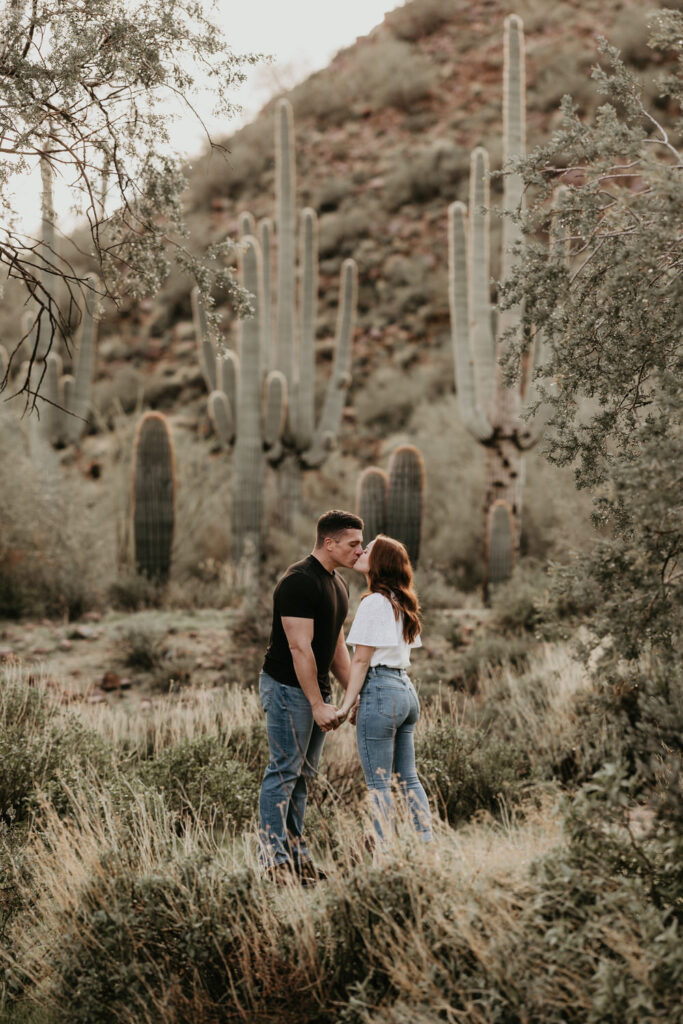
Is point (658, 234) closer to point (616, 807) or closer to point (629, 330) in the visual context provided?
point (629, 330)

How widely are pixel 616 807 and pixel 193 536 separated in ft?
48.1

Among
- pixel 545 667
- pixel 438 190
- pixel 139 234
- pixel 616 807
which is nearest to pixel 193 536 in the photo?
pixel 545 667

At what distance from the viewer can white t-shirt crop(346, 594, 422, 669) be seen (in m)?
5.03

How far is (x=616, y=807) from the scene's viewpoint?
3480 mm

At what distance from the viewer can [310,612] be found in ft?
16.0

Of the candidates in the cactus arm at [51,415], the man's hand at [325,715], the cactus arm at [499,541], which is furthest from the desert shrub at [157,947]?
the cactus arm at [51,415]

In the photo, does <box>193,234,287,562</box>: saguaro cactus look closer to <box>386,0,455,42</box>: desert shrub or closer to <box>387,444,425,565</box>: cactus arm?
<box>387,444,425,565</box>: cactus arm

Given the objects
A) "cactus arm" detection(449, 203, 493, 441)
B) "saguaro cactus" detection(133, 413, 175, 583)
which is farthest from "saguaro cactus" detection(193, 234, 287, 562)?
"cactus arm" detection(449, 203, 493, 441)

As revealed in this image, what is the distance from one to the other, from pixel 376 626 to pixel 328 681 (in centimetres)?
45

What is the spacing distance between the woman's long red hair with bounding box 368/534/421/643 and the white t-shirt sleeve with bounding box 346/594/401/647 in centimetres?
6

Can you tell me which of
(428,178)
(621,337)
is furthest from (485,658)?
(428,178)

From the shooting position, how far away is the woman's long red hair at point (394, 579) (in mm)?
5191

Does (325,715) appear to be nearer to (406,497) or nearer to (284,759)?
(284,759)

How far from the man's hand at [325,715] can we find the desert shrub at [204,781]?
1.22 metres
